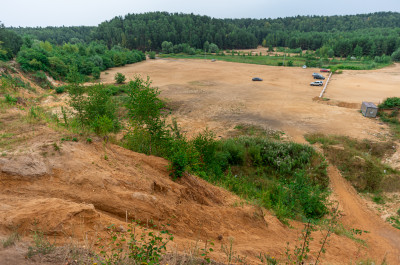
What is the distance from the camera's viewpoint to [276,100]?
3500 cm

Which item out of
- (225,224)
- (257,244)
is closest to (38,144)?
(225,224)

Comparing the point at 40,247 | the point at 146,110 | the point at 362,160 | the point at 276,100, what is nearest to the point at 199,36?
the point at 276,100

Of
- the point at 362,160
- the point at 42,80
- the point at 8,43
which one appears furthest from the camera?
the point at 8,43

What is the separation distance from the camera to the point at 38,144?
8828 mm

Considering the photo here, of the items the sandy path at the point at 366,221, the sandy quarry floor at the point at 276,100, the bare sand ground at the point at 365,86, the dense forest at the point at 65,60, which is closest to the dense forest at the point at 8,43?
the dense forest at the point at 65,60

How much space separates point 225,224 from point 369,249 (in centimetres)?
680

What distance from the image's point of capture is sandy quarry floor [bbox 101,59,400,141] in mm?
25672

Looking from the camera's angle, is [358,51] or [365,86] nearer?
[365,86]

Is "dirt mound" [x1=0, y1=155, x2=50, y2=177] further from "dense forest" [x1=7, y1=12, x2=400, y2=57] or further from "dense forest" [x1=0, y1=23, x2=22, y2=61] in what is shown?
"dense forest" [x1=7, y1=12, x2=400, y2=57]

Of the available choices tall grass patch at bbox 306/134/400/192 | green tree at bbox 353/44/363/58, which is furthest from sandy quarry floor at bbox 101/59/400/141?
green tree at bbox 353/44/363/58

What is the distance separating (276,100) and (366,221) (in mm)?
23629

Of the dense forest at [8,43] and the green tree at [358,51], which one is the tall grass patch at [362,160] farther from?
the green tree at [358,51]

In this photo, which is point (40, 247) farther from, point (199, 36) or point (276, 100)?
point (199, 36)

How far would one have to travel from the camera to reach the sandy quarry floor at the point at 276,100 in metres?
25.7
